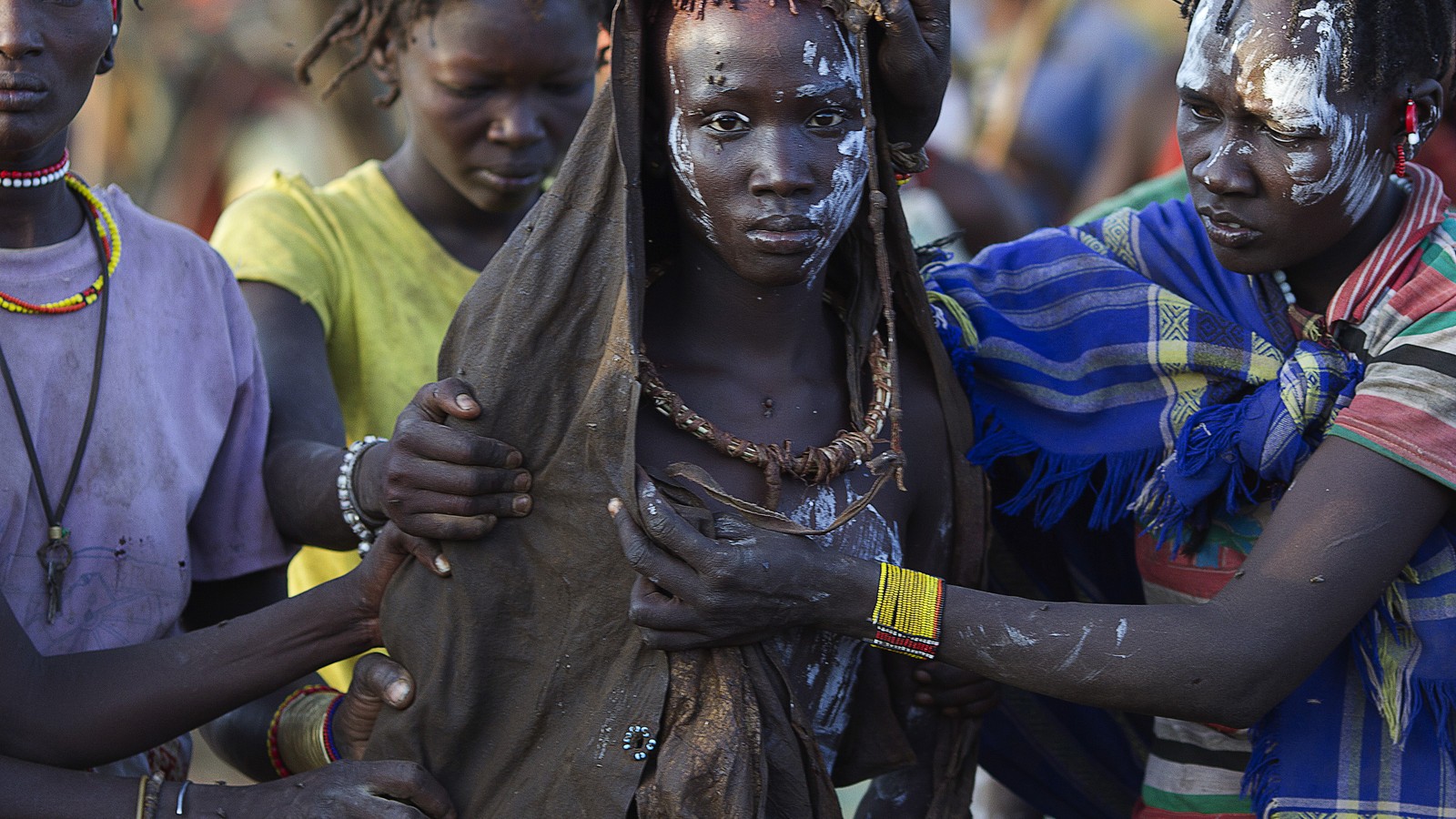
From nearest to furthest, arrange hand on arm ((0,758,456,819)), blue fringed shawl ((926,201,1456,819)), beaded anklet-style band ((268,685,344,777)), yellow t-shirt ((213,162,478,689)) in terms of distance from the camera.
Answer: hand on arm ((0,758,456,819)) < blue fringed shawl ((926,201,1456,819)) < beaded anklet-style band ((268,685,344,777)) < yellow t-shirt ((213,162,478,689))

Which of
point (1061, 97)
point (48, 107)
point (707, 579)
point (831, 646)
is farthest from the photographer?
point (1061, 97)

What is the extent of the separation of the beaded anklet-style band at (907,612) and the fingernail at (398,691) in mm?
735

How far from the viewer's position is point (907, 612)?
249cm

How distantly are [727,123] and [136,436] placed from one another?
3.72 feet

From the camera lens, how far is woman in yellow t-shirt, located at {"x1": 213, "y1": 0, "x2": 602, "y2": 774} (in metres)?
3.28

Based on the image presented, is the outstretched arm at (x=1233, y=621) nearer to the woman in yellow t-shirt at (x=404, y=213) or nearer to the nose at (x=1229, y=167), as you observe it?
the nose at (x=1229, y=167)

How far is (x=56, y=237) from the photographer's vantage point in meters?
2.69

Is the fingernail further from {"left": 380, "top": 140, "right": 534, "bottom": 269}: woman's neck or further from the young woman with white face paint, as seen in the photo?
{"left": 380, "top": 140, "right": 534, "bottom": 269}: woman's neck

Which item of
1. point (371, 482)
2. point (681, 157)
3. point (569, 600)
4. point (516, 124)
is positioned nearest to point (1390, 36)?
point (681, 157)

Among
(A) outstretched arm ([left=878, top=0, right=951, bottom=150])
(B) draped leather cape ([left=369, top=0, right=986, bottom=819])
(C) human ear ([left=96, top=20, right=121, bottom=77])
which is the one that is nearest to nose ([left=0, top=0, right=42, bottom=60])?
(C) human ear ([left=96, top=20, right=121, bottom=77])

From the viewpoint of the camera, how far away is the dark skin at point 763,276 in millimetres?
2480

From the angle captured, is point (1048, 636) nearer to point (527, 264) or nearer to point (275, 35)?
point (527, 264)

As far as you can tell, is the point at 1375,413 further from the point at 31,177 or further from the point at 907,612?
the point at 31,177

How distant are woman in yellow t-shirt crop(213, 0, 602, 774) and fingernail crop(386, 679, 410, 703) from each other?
71 centimetres
